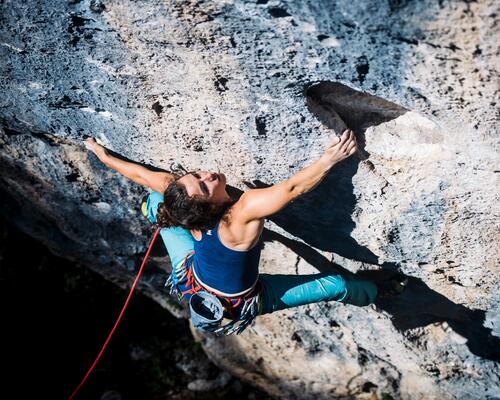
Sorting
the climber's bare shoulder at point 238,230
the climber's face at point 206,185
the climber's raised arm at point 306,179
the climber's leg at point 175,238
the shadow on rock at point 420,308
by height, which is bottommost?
the shadow on rock at point 420,308

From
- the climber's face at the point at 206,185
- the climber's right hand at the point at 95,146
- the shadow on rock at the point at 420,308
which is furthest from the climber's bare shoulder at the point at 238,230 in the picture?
the climber's right hand at the point at 95,146

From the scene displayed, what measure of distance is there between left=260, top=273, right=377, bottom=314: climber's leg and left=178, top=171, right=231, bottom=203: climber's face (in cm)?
73

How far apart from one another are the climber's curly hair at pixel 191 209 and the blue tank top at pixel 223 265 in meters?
0.06

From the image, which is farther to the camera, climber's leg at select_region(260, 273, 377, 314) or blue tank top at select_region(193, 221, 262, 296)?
climber's leg at select_region(260, 273, 377, 314)

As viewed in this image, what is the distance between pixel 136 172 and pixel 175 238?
0.50 m

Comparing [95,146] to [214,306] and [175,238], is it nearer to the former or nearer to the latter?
[175,238]

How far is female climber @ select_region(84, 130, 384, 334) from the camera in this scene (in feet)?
6.64

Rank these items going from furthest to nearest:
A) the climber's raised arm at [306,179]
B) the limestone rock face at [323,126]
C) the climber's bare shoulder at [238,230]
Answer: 1. the climber's bare shoulder at [238,230]
2. the climber's raised arm at [306,179]
3. the limestone rock face at [323,126]

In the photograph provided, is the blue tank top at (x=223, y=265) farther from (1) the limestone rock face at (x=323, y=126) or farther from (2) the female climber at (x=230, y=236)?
(1) the limestone rock face at (x=323, y=126)

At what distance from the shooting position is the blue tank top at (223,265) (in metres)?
2.34

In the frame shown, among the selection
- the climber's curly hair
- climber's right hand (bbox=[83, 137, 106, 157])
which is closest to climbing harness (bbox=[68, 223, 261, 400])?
the climber's curly hair

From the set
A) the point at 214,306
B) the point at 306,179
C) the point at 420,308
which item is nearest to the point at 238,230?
the point at 306,179

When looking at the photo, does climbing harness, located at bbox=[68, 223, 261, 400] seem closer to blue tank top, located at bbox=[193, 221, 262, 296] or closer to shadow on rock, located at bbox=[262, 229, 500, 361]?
blue tank top, located at bbox=[193, 221, 262, 296]

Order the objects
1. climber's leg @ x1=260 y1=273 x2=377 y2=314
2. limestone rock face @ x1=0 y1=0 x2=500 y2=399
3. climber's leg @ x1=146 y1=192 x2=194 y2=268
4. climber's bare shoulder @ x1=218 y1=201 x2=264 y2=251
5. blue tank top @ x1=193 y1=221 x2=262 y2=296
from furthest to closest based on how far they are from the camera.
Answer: climber's leg @ x1=146 y1=192 x2=194 y2=268 < climber's leg @ x1=260 y1=273 x2=377 y2=314 < blue tank top @ x1=193 y1=221 x2=262 y2=296 < climber's bare shoulder @ x1=218 y1=201 x2=264 y2=251 < limestone rock face @ x1=0 y1=0 x2=500 y2=399
